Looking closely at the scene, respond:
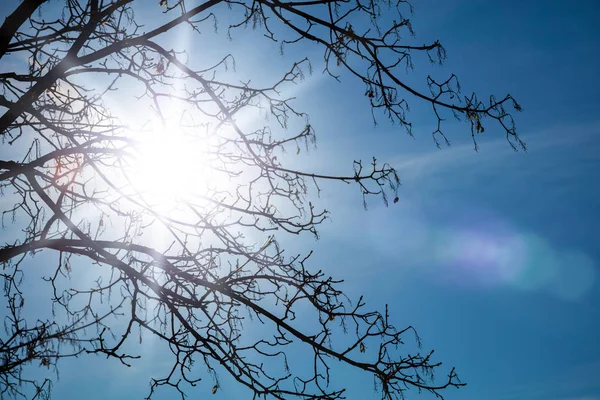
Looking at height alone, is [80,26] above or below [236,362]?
above

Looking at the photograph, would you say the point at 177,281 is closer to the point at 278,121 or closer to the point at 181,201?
the point at 181,201

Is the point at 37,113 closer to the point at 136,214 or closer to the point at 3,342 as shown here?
the point at 136,214

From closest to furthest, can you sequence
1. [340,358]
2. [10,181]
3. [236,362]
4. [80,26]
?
1. [340,358]
2. [236,362]
3. [80,26]
4. [10,181]

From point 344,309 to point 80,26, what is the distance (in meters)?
3.32

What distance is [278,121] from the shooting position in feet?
15.5

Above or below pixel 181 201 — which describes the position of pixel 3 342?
below

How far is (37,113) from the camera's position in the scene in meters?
4.40

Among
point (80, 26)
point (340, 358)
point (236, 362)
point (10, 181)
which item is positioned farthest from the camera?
point (10, 181)

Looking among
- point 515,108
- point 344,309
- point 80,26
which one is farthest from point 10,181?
point 515,108

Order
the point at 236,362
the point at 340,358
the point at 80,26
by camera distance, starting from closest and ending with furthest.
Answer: the point at 340,358, the point at 236,362, the point at 80,26

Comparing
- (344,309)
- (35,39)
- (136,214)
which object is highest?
(35,39)

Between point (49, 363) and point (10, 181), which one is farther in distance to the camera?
point (10, 181)

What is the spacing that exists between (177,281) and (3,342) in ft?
5.09

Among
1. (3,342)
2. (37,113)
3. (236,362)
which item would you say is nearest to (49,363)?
(3,342)
